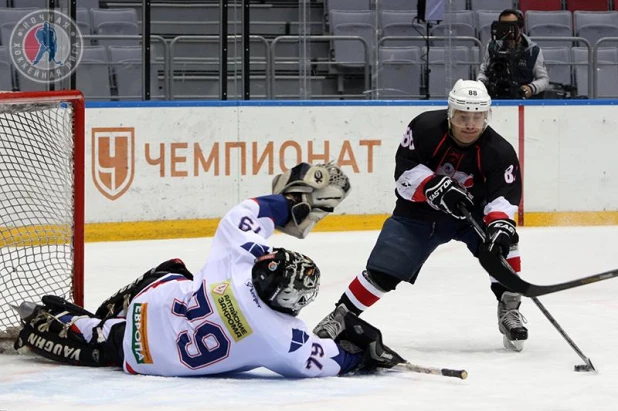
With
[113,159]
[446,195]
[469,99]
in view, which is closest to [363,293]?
[446,195]

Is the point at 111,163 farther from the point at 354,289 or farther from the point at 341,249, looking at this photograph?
the point at 354,289

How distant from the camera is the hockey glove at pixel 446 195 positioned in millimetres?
4527

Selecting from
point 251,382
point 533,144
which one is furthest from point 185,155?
point 251,382

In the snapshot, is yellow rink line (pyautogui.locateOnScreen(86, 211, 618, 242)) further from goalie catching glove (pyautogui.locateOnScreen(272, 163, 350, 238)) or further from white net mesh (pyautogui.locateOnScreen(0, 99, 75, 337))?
goalie catching glove (pyautogui.locateOnScreen(272, 163, 350, 238))

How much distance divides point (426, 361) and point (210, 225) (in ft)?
12.6

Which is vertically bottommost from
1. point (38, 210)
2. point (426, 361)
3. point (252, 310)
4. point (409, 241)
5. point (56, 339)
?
point (426, 361)

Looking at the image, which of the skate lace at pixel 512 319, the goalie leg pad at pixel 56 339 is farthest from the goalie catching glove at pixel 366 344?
the goalie leg pad at pixel 56 339

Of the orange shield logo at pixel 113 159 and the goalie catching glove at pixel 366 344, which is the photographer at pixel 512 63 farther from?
the goalie catching glove at pixel 366 344

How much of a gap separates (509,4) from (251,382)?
5.94 metres

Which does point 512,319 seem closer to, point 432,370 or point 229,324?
point 432,370

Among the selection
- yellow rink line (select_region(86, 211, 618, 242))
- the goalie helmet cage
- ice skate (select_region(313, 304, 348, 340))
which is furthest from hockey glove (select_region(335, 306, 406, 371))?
yellow rink line (select_region(86, 211, 618, 242))

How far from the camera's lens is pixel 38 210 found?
220 inches

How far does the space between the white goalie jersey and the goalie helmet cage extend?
2.65ft

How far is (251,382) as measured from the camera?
13.1 feet
